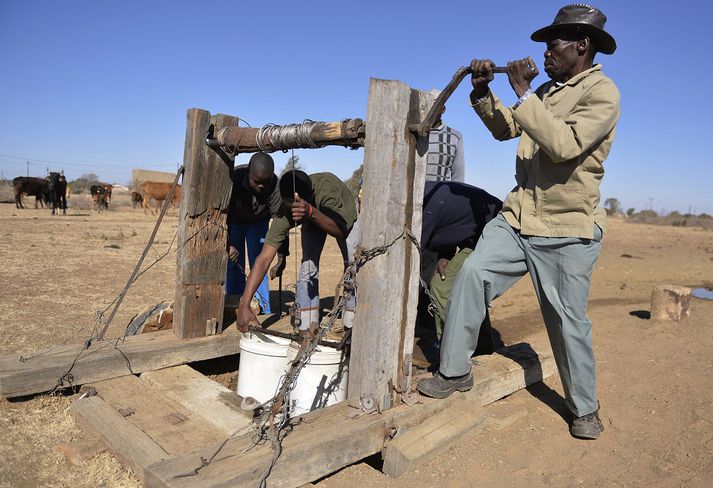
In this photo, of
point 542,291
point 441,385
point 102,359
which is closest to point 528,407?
point 441,385

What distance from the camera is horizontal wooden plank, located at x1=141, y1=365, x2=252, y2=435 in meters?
3.07

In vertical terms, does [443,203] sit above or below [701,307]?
above

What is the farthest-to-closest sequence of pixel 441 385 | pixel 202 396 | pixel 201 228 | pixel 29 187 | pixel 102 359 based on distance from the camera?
pixel 29 187 < pixel 201 228 < pixel 102 359 < pixel 202 396 < pixel 441 385

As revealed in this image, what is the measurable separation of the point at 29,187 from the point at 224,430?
2565cm

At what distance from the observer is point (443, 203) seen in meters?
4.07

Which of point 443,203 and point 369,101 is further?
point 443,203

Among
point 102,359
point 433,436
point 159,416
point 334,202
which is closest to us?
point 433,436

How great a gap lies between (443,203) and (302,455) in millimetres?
2168

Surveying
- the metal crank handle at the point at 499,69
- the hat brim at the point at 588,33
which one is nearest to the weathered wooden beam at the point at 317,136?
the metal crank handle at the point at 499,69

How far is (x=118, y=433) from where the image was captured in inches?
112

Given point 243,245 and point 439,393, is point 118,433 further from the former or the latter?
point 243,245

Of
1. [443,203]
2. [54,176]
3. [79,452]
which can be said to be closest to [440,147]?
[443,203]

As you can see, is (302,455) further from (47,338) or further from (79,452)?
(47,338)

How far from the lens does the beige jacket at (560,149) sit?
2760mm
